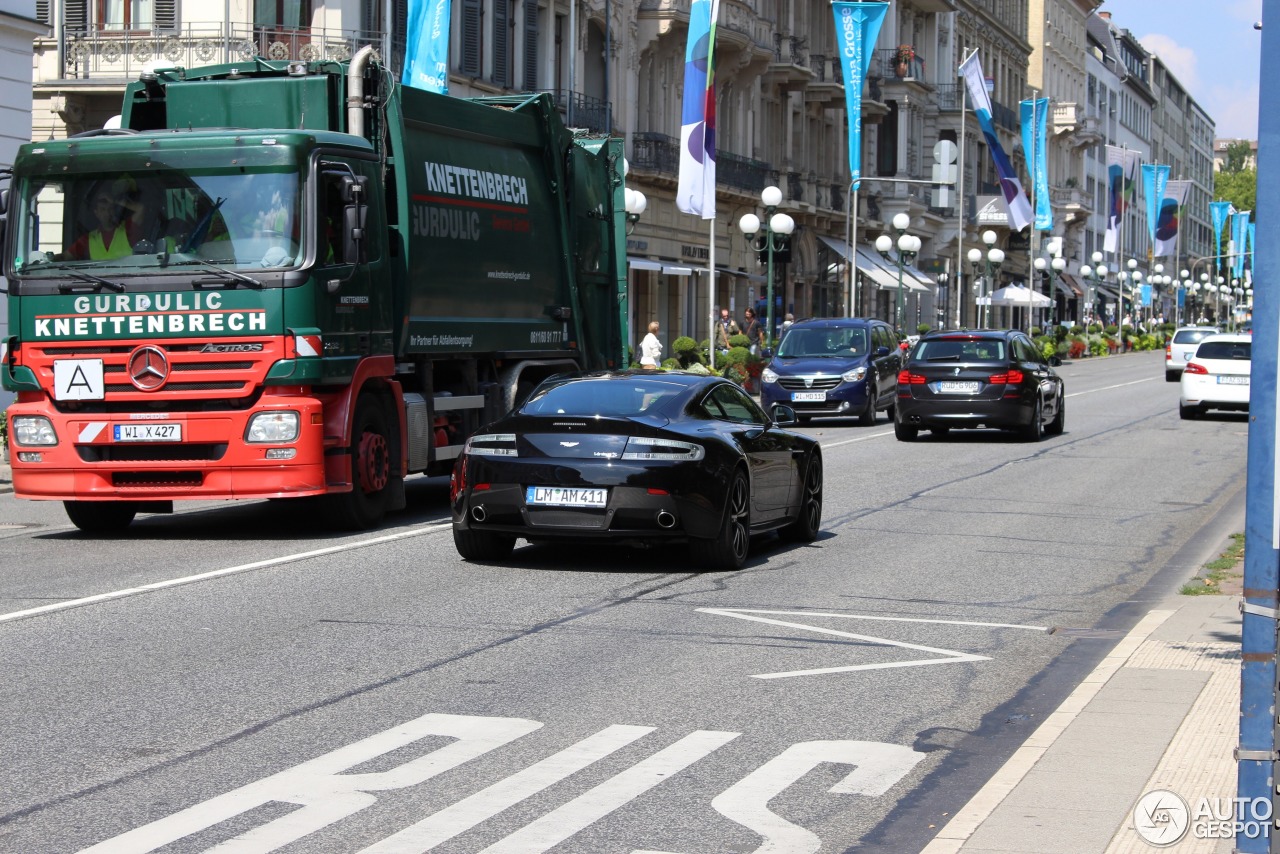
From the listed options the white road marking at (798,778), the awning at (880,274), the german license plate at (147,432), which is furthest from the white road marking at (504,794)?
the awning at (880,274)

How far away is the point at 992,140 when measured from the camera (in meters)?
58.1

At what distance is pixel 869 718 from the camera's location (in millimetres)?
8148

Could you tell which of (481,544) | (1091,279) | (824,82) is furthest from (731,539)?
(1091,279)

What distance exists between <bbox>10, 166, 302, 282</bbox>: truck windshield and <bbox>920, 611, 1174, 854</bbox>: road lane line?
7.17 meters

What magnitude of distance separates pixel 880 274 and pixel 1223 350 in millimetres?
31617

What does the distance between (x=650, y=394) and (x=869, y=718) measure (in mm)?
5526

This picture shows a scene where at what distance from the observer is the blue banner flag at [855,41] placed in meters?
43.2

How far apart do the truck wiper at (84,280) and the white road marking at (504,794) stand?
7682 millimetres

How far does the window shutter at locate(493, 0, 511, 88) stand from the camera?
40.7 m

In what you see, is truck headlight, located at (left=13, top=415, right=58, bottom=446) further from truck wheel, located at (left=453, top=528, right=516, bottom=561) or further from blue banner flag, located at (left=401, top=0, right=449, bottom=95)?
blue banner flag, located at (left=401, top=0, right=449, bottom=95)

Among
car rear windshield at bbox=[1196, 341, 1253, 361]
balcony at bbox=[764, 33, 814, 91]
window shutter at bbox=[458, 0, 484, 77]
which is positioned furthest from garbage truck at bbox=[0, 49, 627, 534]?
balcony at bbox=[764, 33, 814, 91]

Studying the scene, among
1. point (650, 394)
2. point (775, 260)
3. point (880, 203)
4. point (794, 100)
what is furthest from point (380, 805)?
point (880, 203)

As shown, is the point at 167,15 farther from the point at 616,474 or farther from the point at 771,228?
the point at 616,474

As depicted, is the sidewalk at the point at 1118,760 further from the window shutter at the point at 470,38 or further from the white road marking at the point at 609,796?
the window shutter at the point at 470,38
